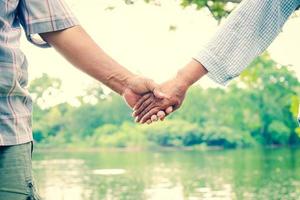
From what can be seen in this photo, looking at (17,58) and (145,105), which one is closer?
(17,58)

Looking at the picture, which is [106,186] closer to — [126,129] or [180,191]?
[180,191]

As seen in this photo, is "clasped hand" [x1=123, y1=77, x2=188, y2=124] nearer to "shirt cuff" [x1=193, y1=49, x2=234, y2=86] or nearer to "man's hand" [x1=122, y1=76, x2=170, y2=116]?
"man's hand" [x1=122, y1=76, x2=170, y2=116]

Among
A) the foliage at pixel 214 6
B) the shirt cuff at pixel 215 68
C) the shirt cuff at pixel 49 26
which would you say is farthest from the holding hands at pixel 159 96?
the foliage at pixel 214 6

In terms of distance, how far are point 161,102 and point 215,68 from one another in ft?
1.76

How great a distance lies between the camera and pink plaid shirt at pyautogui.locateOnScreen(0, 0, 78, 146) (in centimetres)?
134

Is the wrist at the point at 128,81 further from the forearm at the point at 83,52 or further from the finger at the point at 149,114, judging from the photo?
the finger at the point at 149,114

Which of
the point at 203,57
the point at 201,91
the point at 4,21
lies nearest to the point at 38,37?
the point at 4,21

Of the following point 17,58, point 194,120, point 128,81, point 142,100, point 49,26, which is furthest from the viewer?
point 194,120

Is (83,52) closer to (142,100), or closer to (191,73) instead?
(191,73)

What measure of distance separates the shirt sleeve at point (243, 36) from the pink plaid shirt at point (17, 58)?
0.48 metres

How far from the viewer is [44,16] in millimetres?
1438

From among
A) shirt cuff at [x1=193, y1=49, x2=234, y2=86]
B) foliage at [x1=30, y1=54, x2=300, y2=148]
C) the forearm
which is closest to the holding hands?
shirt cuff at [x1=193, y1=49, x2=234, y2=86]

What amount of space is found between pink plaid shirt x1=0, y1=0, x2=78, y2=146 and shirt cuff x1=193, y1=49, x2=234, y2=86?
0.48 m

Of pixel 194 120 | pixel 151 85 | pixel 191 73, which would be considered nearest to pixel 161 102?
pixel 151 85
